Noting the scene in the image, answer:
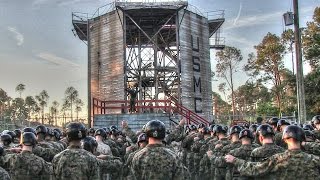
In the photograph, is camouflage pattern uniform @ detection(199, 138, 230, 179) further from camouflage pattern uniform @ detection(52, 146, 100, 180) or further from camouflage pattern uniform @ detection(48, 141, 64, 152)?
camouflage pattern uniform @ detection(52, 146, 100, 180)

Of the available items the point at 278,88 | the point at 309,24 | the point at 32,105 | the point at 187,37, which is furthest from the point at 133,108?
the point at 32,105

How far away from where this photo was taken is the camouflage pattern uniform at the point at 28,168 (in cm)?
780

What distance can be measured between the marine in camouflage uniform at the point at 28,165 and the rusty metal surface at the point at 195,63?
3170 centimetres

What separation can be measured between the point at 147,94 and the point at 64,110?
58.0 m

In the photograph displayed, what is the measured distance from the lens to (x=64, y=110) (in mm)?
105250

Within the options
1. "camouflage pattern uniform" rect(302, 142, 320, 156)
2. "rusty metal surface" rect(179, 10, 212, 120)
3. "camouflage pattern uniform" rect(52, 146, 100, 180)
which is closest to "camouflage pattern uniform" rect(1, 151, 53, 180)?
"camouflage pattern uniform" rect(52, 146, 100, 180)

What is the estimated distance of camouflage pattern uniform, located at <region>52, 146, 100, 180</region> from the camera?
6.67 metres

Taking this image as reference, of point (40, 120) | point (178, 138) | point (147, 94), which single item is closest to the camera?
point (178, 138)

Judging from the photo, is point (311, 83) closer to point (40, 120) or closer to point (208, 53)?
point (208, 53)

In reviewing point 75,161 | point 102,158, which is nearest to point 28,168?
point 102,158

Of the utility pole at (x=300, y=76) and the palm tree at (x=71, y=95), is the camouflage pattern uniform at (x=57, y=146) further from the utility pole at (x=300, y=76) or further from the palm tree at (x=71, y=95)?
the palm tree at (x=71, y=95)

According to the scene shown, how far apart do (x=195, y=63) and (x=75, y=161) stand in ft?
115

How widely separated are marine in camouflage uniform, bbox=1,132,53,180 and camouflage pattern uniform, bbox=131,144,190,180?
6.59ft

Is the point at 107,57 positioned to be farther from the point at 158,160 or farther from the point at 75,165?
the point at 158,160
